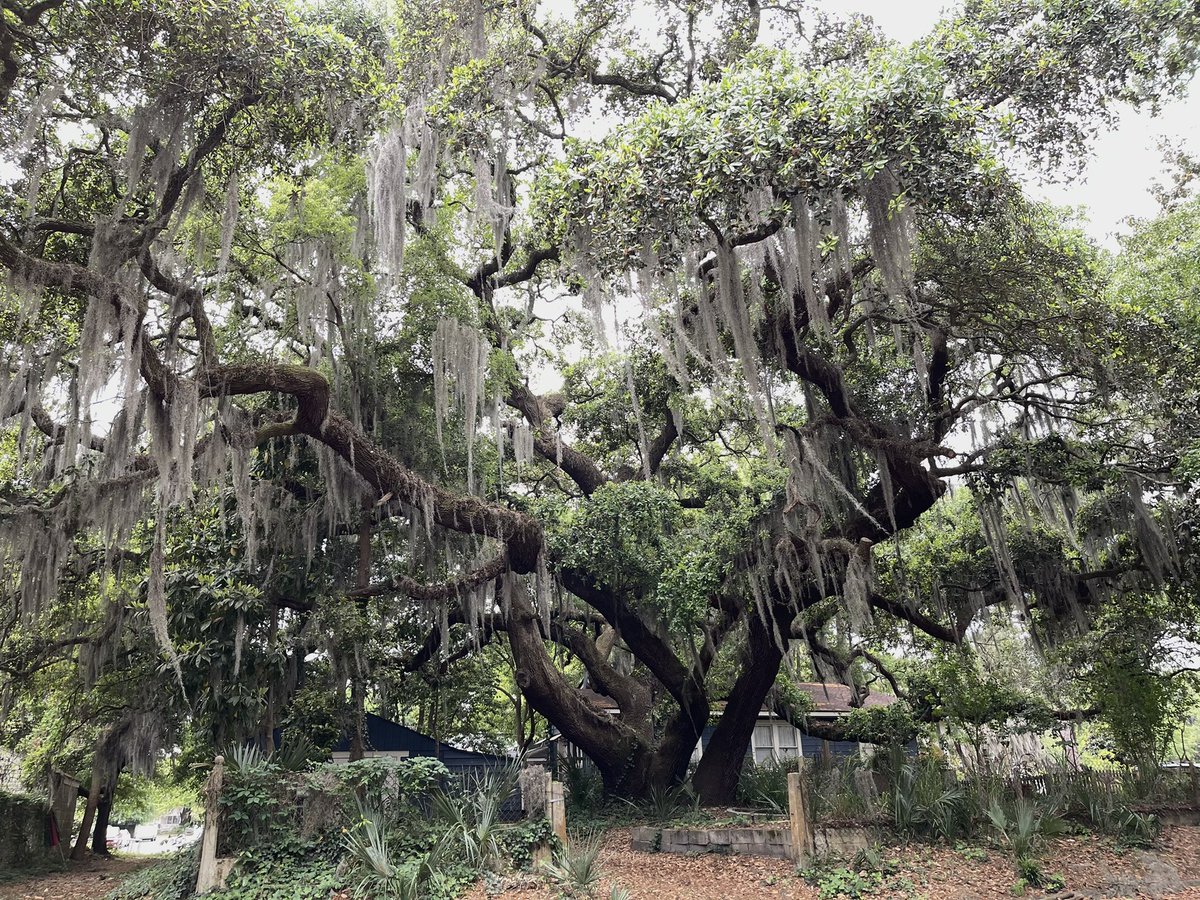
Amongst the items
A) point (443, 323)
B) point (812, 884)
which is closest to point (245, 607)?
point (443, 323)

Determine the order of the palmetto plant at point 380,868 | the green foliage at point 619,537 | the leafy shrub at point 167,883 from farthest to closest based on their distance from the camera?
the green foliage at point 619,537
the leafy shrub at point 167,883
the palmetto plant at point 380,868

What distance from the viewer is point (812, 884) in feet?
25.2

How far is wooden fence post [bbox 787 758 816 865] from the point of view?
803 cm

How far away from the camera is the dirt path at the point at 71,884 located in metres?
9.54

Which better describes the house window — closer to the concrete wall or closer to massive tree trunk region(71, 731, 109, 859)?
massive tree trunk region(71, 731, 109, 859)

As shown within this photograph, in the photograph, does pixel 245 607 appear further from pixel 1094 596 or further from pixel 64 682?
pixel 1094 596

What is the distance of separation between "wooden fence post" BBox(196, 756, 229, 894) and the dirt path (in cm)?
298

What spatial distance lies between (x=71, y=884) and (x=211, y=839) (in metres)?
5.55

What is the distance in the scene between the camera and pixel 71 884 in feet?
34.7

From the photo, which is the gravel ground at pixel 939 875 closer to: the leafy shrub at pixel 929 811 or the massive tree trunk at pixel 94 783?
the leafy shrub at pixel 929 811

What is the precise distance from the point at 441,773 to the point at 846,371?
Answer: 7843 mm

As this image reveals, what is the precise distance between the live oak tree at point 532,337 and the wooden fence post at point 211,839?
70.9 inches

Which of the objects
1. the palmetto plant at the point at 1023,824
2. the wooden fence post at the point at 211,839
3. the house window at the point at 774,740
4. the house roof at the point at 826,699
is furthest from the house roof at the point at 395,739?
the palmetto plant at the point at 1023,824

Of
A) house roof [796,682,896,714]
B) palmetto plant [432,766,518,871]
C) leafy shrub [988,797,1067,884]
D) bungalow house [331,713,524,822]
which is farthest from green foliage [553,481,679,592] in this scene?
house roof [796,682,896,714]
